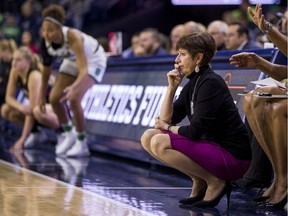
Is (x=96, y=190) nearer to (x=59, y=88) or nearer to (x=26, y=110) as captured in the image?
(x=59, y=88)

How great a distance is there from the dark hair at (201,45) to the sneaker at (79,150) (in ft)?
12.6

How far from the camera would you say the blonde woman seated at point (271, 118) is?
17.3 ft

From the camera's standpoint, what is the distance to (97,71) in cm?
906

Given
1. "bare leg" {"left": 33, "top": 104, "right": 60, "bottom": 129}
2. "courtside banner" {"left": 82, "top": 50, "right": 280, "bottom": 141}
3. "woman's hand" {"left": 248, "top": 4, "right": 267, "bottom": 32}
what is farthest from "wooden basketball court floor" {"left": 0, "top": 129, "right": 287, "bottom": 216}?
"woman's hand" {"left": 248, "top": 4, "right": 267, "bottom": 32}

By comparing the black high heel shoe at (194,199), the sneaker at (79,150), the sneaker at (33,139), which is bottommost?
the sneaker at (33,139)

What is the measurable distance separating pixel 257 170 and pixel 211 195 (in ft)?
2.24

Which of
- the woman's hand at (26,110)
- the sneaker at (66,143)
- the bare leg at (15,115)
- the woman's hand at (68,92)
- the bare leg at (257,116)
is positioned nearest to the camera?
the bare leg at (257,116)

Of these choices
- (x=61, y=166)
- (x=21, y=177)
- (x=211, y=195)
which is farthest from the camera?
(x=61, y=166)

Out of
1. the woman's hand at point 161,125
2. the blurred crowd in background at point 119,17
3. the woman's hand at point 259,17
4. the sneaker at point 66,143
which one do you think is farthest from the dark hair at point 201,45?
the blurred crowd in background at point 119,17

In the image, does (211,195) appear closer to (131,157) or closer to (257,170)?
(257,170)

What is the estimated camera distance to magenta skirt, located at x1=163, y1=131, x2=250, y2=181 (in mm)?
5305

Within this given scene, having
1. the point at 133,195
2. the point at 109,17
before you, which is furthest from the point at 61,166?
the point at 109,17

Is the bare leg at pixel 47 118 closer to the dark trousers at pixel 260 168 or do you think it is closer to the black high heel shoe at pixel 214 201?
the dark trousers at pixel 260 168

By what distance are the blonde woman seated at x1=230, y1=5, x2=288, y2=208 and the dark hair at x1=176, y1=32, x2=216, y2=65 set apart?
0.21 m
